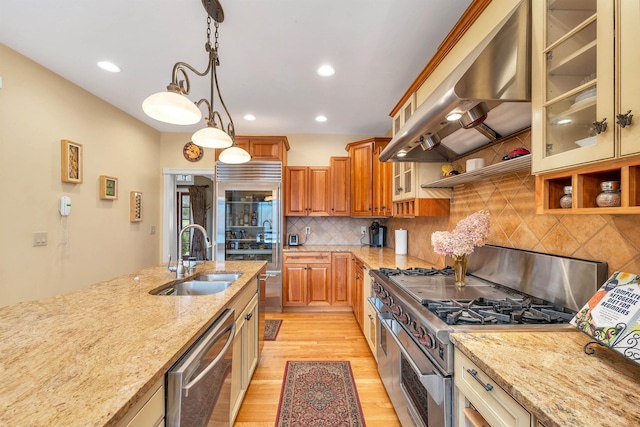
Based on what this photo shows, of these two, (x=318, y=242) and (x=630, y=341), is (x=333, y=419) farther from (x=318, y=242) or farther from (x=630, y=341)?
(x=318, y=242)

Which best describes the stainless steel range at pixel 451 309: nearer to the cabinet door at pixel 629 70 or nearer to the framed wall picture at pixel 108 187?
the cabinet door at pixel 629 70

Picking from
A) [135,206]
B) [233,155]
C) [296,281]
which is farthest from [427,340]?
[135,206]

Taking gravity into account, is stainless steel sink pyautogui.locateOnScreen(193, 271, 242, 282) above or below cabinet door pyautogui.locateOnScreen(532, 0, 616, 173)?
below

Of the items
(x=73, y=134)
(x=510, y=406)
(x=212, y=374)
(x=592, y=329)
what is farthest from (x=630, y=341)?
(x=73, y=134)

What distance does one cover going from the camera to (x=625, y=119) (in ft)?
2.52

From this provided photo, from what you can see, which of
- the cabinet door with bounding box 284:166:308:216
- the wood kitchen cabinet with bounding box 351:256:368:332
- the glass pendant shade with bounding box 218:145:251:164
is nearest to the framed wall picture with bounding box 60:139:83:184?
the glass pendant shade with bounding box 218:145:251:164

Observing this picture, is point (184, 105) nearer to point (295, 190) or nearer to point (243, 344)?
point (243, 344)

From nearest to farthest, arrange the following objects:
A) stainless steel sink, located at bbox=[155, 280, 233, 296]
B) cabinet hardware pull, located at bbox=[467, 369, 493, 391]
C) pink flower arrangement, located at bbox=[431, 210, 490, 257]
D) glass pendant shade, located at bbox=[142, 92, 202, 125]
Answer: cabinet hardware pull, located at bbox=[467, 369, 493, 391] → glass pendant shade, located at bbox=[142, 92, 202, 125] → pink flower arrangement, located at bbox=[431, 210, 490, 257] → stainless steel sink, located at bbox=[155, 280, 233, 296]

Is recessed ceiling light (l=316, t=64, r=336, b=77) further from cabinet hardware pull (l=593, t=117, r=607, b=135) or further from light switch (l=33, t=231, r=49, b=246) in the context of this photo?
light switch (l=33, t=231, r=49, b=246)

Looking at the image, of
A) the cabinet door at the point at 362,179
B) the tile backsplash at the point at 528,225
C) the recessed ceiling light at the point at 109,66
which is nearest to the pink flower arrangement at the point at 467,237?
the tile backsplash at the point at 528,225

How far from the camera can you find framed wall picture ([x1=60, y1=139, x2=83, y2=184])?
8.39 feet

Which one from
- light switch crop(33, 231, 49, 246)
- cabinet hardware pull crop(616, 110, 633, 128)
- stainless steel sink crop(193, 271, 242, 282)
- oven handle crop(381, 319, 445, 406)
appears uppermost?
cabinet hardware pull crop(616, 110, 633, 128)

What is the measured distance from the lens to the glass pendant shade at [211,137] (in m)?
1.72

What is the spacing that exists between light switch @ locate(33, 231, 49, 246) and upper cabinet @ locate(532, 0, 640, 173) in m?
3.52
